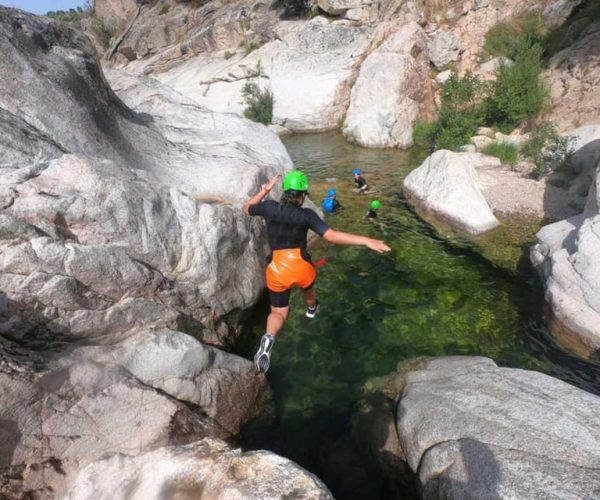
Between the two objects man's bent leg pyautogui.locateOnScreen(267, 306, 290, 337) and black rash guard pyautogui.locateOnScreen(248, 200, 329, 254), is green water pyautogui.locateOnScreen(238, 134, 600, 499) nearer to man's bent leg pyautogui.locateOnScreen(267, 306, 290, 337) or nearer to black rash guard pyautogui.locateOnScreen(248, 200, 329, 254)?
man's bent leg pyautogui.locateOnScreen(267, 306, 290, 337)

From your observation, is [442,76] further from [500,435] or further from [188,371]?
[188,371]

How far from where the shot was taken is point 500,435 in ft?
17.1

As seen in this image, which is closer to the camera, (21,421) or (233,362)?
(21,421)

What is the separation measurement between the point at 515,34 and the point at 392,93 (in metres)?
10.2

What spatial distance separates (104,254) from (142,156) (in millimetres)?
4936

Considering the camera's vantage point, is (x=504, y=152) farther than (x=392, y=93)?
No

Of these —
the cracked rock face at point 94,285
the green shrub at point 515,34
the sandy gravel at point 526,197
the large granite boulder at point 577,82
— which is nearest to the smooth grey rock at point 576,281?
the sandy gravel at point 526,197

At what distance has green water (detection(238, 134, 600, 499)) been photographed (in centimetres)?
662

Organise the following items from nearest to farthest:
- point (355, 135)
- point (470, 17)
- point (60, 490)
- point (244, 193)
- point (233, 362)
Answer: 1. point (60, 490)
2. point (233, 362)
3. point (244, 193)
4. point (355, 135)
5. point (470, 17)

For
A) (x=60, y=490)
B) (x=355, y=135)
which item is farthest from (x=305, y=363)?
(x=355, y=135)

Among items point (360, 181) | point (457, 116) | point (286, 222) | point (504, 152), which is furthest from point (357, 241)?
point (457, 116)

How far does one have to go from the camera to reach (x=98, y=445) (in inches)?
191

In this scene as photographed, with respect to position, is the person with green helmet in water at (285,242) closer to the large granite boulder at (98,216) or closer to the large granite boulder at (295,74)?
the large granite boulder at (98,216)

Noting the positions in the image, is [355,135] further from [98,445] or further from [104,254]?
[98,445]
